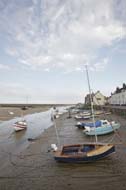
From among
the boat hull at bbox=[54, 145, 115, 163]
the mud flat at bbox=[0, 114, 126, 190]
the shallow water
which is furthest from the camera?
the shallow water

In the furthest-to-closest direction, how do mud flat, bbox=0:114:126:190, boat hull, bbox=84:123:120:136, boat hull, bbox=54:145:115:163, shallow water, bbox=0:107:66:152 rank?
boat hull, bbox=84:123:120:136 < shallow water, bbox=0:107:66:152 < boat hull, bbox=54:145:115:163 < mud flat, bbox=0:114:126:190

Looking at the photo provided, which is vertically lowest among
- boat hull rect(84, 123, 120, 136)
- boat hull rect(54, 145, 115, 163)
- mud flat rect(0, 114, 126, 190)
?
mud flat rect(0, 114, 126, 190)

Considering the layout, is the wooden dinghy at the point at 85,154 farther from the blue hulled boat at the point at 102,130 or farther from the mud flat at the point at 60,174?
the blue hulled boat at the point at 102,130

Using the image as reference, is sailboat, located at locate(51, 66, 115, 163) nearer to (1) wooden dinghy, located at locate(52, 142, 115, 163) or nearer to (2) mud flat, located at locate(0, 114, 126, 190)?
(1) wooden dinghy, located at locate(52, 142, 115, 163)

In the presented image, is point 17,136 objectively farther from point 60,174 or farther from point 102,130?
point 60,174

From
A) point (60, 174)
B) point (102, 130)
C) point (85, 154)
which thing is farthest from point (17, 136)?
point (60, 174)

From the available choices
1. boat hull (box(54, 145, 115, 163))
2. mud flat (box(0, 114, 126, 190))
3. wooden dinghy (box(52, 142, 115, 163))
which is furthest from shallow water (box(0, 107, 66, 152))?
boat hull (box(54, 145, 115, 163))

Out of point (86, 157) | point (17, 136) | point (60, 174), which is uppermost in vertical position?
point (17, 136)

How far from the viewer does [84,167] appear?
1362 centimetres

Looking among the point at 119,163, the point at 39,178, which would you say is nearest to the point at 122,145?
the point at 119,163

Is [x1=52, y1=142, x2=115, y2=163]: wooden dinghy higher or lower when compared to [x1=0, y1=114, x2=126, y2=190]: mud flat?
higher

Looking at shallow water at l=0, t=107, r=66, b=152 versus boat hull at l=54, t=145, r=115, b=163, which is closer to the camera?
boat hull at l=54, t=145, r=115, b=163

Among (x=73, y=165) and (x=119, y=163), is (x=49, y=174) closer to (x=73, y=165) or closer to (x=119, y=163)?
(x=73, y=165)

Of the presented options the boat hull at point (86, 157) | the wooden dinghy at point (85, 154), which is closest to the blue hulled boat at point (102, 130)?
the wooden dinghy at point (85, 154)
